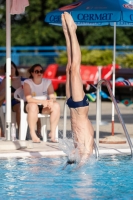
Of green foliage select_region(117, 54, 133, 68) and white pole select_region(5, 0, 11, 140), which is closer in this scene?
white pole select_region(5, 0, 11, 140)

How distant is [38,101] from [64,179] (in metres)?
3.08

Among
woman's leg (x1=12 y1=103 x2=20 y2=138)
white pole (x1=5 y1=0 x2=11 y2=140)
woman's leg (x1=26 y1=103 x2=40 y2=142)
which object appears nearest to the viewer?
white pole (x1=5 y1=0 x2=11 y2=140)

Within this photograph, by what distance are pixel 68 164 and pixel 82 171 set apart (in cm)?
28

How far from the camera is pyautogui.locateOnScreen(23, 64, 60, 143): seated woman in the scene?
32.9ft

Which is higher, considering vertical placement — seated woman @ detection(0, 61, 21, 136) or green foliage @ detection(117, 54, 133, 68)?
green foliage @ detection(117, 54, 133, 68)

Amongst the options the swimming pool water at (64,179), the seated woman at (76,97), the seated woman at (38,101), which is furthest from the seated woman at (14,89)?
the seated woman at (76,97)

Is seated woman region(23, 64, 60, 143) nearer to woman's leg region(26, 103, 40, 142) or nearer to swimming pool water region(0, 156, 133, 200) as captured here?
woman's leg region(26, 103, 40, 142)

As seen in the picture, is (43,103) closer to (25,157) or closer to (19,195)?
(25,157)

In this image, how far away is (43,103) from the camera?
33.6 feet

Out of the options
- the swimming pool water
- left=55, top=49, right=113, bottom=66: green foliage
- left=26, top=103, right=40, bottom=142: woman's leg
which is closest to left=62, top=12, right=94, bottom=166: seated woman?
the swimming pool water

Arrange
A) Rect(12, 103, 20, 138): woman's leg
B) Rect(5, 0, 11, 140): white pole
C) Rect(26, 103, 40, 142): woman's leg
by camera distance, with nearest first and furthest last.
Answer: Rect(5, 0, 11, 140): white pole → Rect(26, 103, 40, 142): woman's leg → Rect(12, 103, 20, 138): woman's leg

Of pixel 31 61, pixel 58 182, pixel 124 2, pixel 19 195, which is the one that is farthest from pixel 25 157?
pixel 31 61

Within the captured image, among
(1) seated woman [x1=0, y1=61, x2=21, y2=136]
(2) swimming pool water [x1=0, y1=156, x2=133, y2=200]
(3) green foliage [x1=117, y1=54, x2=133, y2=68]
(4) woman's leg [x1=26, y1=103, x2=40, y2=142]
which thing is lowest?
(2) swimming pool water [x1=0, y1=156, x2=133, y2=200]

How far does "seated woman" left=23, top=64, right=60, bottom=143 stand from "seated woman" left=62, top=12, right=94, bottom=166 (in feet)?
7.70
